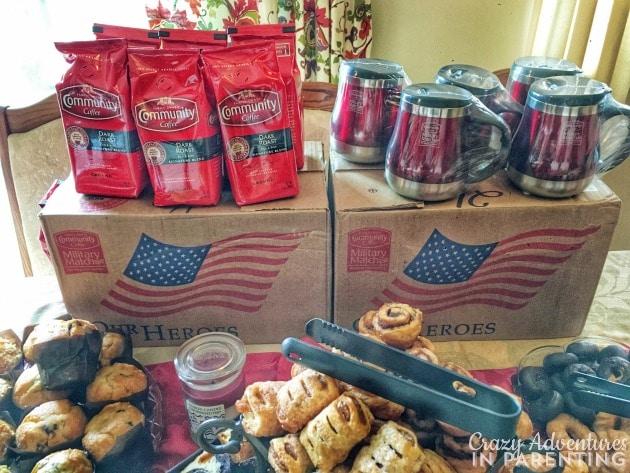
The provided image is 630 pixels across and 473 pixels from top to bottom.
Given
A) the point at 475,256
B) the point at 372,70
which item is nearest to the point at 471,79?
the point at 372,70

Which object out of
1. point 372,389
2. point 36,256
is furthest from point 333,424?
point 36,256

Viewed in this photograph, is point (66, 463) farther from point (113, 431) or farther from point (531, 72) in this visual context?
point (531, 72)

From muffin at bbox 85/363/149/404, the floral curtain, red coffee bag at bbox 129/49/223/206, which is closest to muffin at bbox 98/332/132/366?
muffin at bbox 85/363/149/404

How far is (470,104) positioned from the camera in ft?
2.51

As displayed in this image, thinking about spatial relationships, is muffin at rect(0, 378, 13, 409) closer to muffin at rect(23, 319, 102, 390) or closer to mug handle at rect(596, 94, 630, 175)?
muffin at rect(23, 319, 102, 390)

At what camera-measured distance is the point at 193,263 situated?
86 centimetres

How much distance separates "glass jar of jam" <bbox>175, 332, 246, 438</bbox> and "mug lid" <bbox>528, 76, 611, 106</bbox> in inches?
23.1

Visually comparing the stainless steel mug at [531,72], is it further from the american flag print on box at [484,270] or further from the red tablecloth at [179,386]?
the red tablecloth at [179,386]

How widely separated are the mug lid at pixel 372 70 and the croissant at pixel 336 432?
1.91ft

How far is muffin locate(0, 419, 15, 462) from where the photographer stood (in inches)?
24.9

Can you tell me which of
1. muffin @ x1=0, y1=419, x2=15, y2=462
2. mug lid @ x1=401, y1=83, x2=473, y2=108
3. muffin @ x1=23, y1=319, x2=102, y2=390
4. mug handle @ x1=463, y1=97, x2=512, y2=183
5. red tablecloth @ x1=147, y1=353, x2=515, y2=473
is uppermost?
mug lid @ x1=401, y1=83, x2=473, y2=108

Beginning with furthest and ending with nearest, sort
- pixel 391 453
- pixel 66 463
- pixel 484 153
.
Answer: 1. pixel 484 153
2. pixel 66 463
3. pixel 391 453

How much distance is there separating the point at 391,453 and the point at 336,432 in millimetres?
55

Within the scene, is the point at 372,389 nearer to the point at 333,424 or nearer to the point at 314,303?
the point at 333,424
